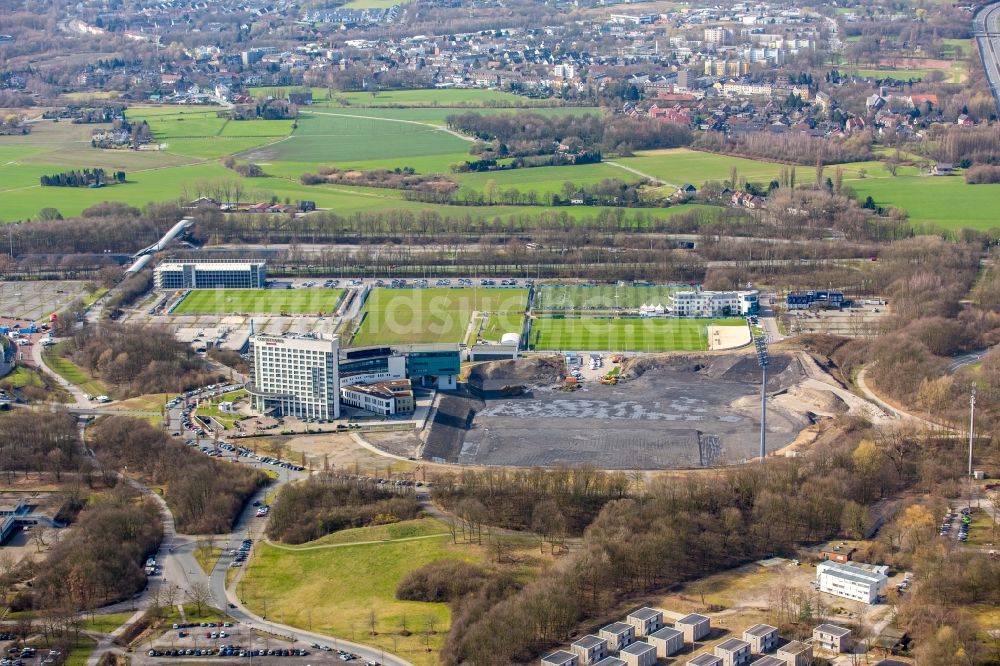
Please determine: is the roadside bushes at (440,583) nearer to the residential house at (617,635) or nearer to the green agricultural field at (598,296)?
the residential house at (617,635)

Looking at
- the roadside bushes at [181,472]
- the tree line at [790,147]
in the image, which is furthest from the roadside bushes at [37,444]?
the tree line at [790,147]

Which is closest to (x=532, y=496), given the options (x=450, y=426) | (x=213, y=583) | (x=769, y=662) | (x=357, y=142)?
(x=450, y=426)

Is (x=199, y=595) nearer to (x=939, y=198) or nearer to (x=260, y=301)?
(x=260, y=301)

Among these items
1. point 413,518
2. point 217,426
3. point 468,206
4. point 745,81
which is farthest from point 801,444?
point 745,81

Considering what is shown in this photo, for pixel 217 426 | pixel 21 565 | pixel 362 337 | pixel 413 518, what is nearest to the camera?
pixel 21 565

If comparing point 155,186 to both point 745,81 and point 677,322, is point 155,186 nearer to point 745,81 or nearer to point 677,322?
point 677,322

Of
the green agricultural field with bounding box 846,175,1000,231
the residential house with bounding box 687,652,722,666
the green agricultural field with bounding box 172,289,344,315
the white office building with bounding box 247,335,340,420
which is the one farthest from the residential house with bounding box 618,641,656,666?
the green agricultural field with bounding box 846,175,1000,231

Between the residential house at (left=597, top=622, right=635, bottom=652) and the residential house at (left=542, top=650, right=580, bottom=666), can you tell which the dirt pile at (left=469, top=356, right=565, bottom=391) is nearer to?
the residential house at (left=597, top=622, right=635, bottom=652)
